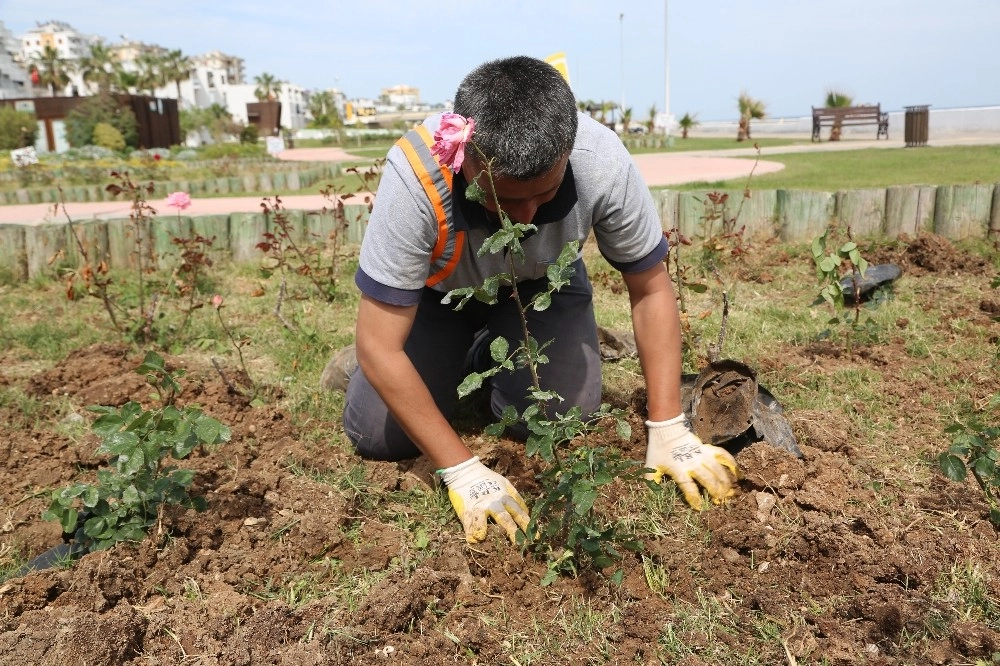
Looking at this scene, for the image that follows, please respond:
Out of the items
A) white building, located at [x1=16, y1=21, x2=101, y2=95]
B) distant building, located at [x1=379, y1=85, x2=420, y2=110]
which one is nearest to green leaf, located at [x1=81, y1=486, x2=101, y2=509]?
white building, located at [x1=16, y1=21, x2=101, y2=95]

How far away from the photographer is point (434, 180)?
2041 millimetres

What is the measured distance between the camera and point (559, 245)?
93.2 inches

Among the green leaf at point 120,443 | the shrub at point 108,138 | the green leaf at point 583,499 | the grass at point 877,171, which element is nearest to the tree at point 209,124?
the shrub at point 108,138

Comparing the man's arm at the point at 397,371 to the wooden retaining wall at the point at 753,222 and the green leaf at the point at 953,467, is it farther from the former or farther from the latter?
the wooden retaining wall at the point at 753,222

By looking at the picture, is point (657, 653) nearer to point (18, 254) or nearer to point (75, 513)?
point (75, 513)

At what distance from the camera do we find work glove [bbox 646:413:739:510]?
2197 mm

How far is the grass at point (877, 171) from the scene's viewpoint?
7.93 m

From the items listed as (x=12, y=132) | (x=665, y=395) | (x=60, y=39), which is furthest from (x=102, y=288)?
(x=60, y=39)

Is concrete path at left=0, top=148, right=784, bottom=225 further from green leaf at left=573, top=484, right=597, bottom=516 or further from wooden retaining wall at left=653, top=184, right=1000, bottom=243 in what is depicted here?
green leaf at left=573, top=484, right=597, bottom=516

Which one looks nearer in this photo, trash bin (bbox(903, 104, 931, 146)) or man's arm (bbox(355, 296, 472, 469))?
man's arm (bbox(355, 296, 472, 469))

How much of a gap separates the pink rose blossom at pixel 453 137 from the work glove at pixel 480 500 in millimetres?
885

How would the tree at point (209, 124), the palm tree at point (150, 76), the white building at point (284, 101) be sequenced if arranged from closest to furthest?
the tree at point (209, 124) → the palm tree at point (150, 76) → the white building at point (284, 101)

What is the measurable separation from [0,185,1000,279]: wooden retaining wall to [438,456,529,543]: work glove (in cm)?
322

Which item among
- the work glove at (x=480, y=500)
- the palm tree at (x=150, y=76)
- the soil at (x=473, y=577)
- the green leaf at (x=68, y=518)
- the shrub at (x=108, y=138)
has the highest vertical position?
the palm tree at (x=150, y=76)
